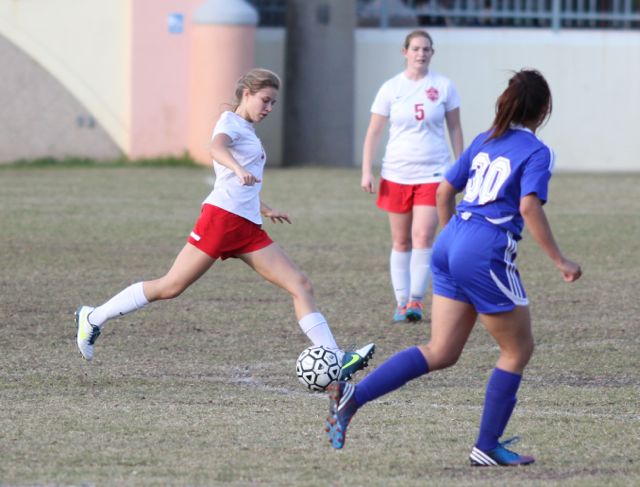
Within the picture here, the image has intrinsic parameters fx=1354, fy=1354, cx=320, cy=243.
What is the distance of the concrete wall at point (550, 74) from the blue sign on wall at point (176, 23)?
1.47 metres

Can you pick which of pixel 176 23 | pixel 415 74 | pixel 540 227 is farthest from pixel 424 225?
pixel 176 23

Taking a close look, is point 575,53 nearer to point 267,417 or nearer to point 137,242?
point 137,242

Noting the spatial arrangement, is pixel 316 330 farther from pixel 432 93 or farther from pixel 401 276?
pixel 432 93

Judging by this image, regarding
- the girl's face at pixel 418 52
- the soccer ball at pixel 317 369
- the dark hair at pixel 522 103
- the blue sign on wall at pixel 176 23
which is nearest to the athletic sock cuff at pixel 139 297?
the soccer ball at pixel 317 369

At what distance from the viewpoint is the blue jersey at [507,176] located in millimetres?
5688

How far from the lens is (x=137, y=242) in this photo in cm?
1388

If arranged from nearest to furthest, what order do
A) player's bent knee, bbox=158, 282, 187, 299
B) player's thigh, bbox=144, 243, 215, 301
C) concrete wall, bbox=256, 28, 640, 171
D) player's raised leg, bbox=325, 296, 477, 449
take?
player's raised leg, bbox=325, 296, 477, 449, player's thigh, bbox=144, 243, 215, 301, player's bent knee, bbox=158, 282, 187, 299, concrete wall, bbox=256, 28, 640, 171

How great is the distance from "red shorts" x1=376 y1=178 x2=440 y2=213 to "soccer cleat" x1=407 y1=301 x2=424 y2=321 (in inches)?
27.3

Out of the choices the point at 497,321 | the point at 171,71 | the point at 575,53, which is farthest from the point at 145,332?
the point at 575,53

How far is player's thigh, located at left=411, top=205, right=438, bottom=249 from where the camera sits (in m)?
9.87

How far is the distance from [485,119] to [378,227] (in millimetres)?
8691

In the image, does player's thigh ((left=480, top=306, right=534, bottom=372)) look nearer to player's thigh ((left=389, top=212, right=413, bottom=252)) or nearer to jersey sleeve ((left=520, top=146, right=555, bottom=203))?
jersey sleeve ((left=520, top=146, right=555, bottom=203))

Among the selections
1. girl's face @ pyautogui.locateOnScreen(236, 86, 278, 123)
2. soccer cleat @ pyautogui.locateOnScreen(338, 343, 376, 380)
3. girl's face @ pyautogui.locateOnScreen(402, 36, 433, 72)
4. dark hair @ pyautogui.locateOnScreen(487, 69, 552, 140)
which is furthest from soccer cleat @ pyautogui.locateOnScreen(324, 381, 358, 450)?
girl's face @ pyautogui.locateOnScreen(402, 36, 433, 72)

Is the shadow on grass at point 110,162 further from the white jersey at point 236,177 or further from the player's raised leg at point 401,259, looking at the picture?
the white jersey at point 236,177
